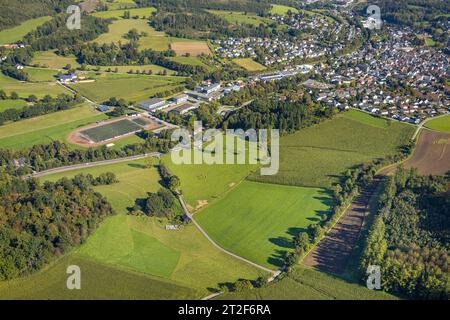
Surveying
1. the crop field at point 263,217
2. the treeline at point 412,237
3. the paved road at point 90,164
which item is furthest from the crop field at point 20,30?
the treeline at point 412,237

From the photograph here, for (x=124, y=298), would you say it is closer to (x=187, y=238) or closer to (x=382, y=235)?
(x=187, y=238)

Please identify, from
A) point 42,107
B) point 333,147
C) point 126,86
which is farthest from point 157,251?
point 126,86

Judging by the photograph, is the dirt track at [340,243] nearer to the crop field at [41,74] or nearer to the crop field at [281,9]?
the crop field at [41,74]

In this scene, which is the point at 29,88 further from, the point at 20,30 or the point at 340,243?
the point at 340,243

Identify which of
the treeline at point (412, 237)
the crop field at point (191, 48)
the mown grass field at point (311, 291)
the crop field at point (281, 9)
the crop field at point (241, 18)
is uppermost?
the crop field at point (281, 9)

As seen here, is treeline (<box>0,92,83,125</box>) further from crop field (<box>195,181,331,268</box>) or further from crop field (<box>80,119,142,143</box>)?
crop field (<box>195,181,331,268</box>)

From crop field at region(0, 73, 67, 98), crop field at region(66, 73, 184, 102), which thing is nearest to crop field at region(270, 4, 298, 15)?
crop field at region(66, 73, 184, 102)

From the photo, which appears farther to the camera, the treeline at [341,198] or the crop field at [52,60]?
the crop field at [52,60]
